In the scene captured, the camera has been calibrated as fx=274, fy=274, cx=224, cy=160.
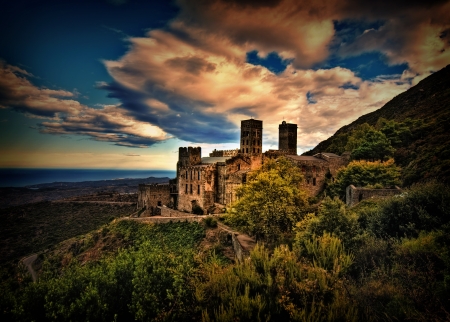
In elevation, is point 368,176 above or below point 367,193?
above

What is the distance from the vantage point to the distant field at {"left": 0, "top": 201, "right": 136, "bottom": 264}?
167ft

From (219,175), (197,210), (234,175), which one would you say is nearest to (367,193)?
(234,175)

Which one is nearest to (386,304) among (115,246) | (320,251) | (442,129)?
(320,251)

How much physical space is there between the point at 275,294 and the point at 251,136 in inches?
1651

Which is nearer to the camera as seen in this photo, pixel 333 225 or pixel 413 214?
pixel 413 214

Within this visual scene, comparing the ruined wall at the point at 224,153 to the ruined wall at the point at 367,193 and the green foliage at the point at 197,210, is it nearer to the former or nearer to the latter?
the green foliage at the point at 197,210

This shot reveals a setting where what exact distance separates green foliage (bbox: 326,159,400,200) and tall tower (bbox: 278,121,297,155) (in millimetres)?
34214

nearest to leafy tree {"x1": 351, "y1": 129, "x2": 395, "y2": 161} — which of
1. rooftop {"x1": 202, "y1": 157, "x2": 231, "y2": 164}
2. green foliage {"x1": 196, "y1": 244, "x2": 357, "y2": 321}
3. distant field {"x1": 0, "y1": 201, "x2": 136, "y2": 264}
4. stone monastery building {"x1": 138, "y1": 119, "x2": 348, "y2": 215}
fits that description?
stone monastery building {"x1": 138, "y1": 119, "x2": 348, "y2": 215}

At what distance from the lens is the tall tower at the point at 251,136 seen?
52.8m

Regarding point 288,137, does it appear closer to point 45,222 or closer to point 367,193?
point 367,193

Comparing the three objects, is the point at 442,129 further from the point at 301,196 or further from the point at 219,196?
the point at 219,196

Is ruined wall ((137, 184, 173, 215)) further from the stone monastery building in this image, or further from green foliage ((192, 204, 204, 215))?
green foliage ((192, 204, 204, 215))

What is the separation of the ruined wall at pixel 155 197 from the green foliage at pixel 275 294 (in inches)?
1486

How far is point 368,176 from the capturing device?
32.4 meters
